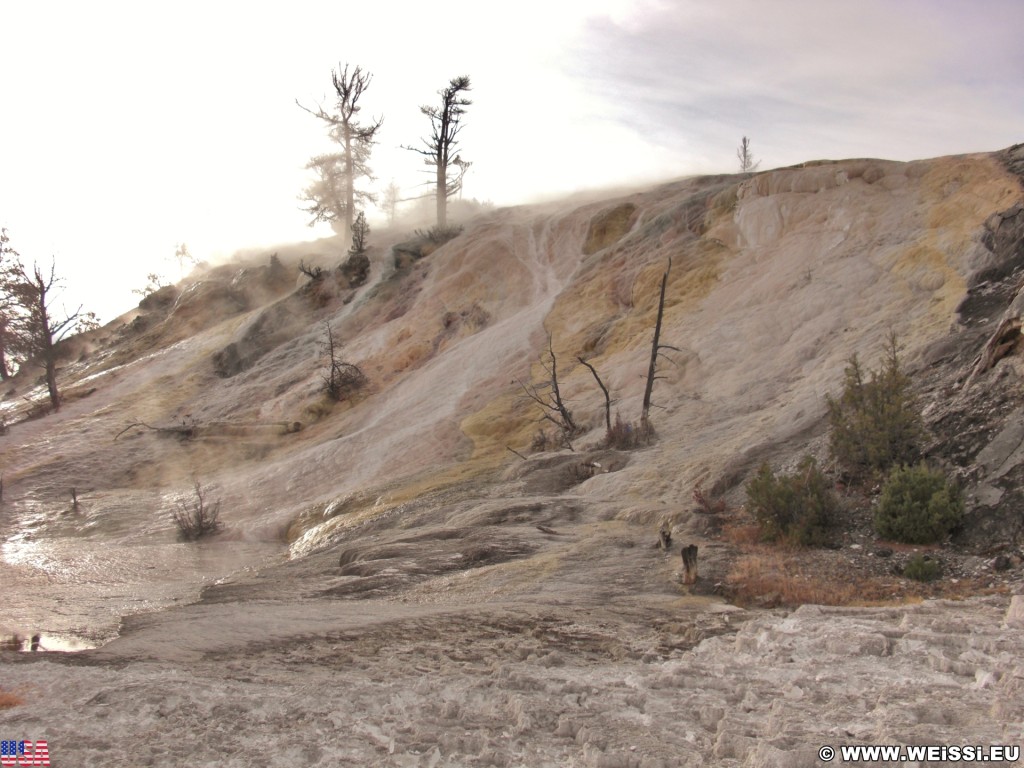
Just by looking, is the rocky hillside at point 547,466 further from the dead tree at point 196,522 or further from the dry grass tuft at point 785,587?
the dead tree at point 196,522

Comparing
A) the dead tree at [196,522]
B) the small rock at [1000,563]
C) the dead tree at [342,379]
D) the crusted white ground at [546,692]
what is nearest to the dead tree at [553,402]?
the dead tree at [342,379]

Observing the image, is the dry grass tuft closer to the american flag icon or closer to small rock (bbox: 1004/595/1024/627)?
small rock (bbox: 1004/595/1024/627)

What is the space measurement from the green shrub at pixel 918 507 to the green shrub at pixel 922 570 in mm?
728

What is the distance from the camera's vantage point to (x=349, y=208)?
42219mm

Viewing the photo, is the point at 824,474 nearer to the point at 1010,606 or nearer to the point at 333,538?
the point at 1010,606

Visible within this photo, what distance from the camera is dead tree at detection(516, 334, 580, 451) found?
18.2 metres

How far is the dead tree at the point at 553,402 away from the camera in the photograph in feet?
59.8

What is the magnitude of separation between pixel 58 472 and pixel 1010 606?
23.9 metres

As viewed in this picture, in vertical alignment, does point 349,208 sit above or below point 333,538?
above

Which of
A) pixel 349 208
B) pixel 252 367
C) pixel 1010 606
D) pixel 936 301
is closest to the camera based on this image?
pixel 1010 606

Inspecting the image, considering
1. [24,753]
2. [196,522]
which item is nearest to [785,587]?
[24,753]

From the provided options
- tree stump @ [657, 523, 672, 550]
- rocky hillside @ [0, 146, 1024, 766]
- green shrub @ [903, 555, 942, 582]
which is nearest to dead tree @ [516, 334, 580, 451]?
rocky hillside @ [0, 146, 1024, 766]

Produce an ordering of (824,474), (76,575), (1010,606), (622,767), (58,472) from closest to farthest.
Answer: (622,767) < (1010,606) < (824,474) < (76,575) < (58,472)

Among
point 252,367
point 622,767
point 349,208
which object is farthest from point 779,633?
point 349,208
